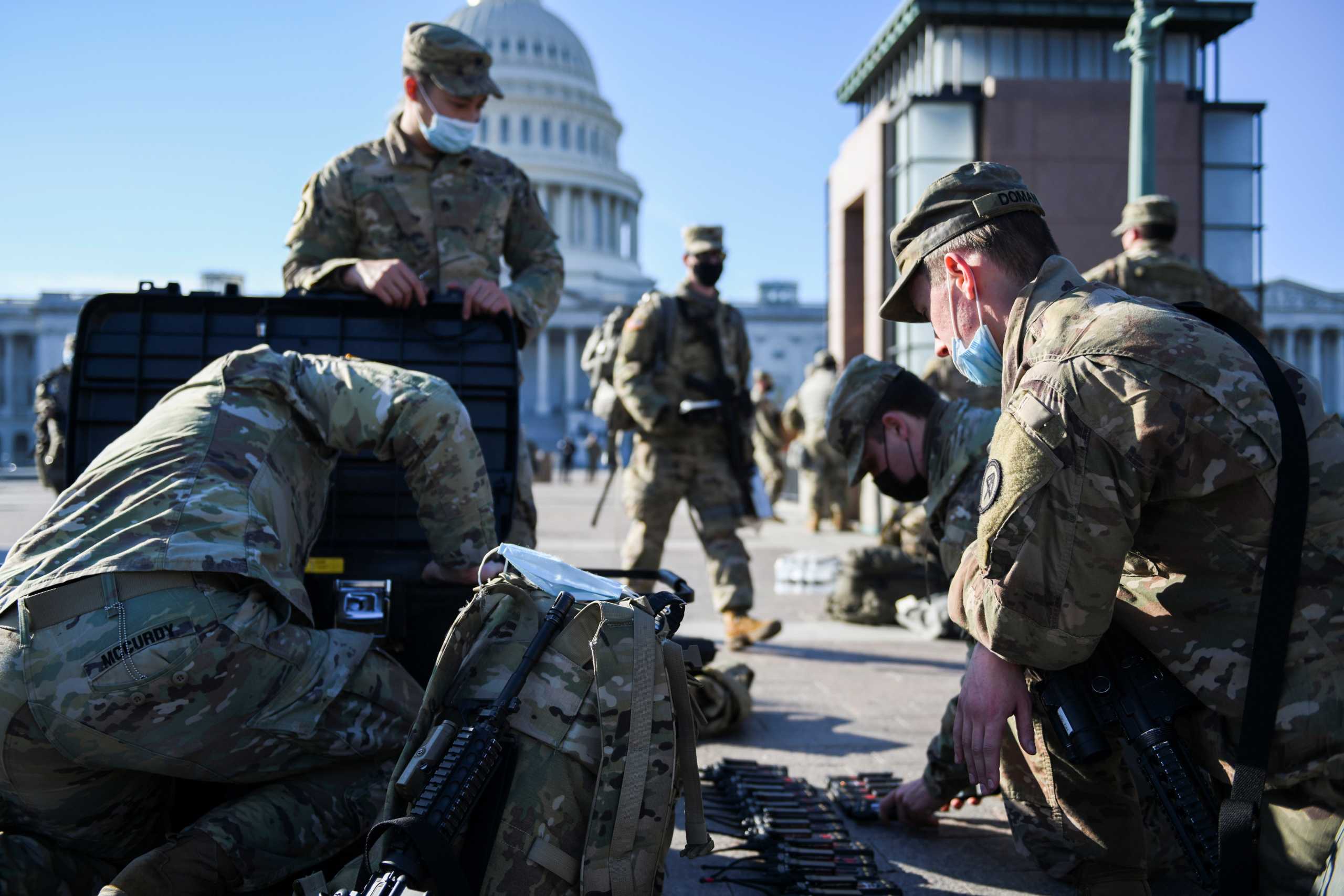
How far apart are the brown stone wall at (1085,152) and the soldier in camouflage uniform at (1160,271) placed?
7496 millimetres

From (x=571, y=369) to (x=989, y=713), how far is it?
77.0 metres

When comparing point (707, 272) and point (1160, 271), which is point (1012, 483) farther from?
point (707, 272)

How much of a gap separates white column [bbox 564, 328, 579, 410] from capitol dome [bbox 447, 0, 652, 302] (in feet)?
10.2

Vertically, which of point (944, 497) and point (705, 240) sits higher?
point (705, 240)

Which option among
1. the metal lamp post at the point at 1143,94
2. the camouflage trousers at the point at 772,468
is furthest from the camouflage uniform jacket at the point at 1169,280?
the camouflage trousers at the point at 772,468

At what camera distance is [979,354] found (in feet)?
8.64

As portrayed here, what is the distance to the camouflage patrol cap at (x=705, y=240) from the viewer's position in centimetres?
720

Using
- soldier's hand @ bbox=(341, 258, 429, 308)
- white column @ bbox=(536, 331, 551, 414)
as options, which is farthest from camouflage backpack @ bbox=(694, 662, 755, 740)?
white column @ bbox=(536, 331, 551, 414)

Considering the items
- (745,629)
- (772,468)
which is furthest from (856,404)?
(772,468)

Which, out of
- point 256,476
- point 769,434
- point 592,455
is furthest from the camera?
point 592,455

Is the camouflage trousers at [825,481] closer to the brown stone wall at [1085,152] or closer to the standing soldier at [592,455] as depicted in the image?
the brown stone wall at [1085,152]

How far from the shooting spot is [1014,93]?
1422 centimetres

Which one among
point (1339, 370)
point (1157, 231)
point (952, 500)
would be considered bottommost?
point (952, 500)

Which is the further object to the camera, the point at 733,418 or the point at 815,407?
the point at 815,407
